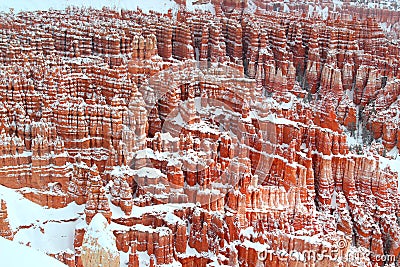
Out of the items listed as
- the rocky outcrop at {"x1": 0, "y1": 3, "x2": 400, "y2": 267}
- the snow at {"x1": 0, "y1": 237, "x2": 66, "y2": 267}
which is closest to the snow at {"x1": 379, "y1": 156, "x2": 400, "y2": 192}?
the rocky outcrop at {"x1": 0, "y1": 3, "x2": 400, "y2": 267}

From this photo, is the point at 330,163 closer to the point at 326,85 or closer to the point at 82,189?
the point at 326,85

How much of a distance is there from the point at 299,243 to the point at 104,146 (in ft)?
28.2

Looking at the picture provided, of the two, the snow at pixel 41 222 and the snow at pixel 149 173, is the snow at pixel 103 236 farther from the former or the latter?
the snow at pixel 149 173

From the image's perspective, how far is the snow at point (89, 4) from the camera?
4256cm

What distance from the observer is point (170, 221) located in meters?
18.4

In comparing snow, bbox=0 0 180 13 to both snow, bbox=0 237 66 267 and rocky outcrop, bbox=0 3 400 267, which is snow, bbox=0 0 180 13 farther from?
snow, bbox=0 237 66 267

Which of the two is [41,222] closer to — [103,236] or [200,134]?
[103,236]

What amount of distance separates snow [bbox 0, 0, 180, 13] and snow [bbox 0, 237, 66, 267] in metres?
35.6

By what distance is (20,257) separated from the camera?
29.7 ft

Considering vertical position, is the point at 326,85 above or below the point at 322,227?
above

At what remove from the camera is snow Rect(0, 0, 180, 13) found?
42562mm

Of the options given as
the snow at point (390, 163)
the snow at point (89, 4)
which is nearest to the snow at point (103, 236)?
the snow at point (390, 163)

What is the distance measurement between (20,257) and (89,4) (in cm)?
4088

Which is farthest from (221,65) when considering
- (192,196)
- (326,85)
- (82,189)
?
(82,189)
